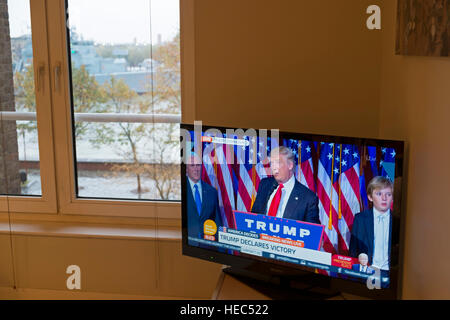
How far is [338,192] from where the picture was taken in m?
2.03

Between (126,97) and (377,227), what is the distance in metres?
1.55

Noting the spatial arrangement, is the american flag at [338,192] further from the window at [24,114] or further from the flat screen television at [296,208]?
the window at [24,114]

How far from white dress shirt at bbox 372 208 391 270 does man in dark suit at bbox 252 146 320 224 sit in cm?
23

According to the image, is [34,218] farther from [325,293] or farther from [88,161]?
[325,293]

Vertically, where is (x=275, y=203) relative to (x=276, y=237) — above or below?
above

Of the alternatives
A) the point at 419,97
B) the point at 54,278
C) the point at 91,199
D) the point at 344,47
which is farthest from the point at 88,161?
the point at 419,97

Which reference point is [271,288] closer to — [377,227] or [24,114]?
[377,227]

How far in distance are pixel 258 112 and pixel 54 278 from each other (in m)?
1.41

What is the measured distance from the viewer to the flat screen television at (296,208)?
195cm

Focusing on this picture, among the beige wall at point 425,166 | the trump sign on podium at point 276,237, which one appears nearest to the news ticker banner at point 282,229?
the trump sign on podium at point 276,237

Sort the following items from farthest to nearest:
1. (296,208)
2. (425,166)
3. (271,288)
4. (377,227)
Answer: (271,288), (296,208), (377,227), (425,166)

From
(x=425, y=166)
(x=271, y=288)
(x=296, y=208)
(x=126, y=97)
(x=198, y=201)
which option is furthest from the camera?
(x=126, y=97)

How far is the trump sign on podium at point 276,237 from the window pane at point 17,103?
1.31m

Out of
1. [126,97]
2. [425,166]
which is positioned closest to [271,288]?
[425,166]
